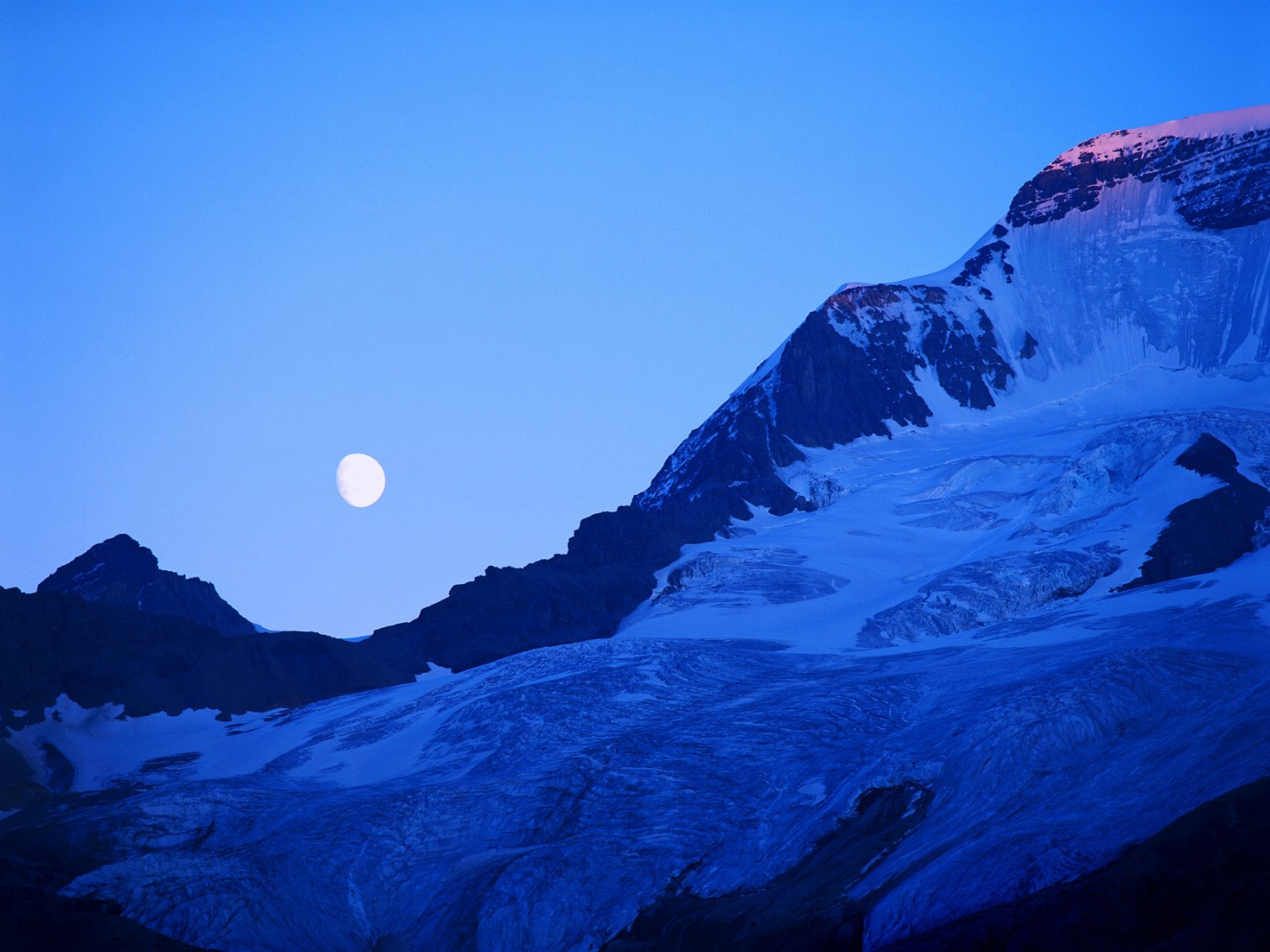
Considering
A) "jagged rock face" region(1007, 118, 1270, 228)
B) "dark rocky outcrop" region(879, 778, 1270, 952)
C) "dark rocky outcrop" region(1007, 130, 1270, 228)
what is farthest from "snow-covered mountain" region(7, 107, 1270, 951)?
"jagged rock face" region(1007, 118, 1270, 228)

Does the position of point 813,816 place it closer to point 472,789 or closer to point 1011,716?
point 1011,716

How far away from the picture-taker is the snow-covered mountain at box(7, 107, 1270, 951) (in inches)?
1217

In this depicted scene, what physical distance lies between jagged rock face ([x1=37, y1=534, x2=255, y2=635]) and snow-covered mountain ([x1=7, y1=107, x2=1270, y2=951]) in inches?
801

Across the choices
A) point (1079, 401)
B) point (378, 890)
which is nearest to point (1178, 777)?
point (378, 890)

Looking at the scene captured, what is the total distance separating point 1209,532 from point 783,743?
47248 mm

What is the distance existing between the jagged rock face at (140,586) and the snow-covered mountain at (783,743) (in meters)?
20.3

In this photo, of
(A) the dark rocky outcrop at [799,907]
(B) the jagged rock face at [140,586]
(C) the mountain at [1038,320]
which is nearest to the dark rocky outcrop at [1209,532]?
(C) the mountain at [1038,320]

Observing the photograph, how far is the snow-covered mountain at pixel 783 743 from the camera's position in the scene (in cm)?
3092

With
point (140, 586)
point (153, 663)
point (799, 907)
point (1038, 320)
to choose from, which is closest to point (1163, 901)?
point (799, 907)

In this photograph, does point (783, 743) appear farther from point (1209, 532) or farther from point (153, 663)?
point (1209, 532)

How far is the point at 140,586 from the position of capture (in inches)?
4173

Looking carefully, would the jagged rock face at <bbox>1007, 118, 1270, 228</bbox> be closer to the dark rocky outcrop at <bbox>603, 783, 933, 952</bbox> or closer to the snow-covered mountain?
the snow-covered mountain

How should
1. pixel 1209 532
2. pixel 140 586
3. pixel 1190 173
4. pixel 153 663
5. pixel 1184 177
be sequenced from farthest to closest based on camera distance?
pixel 1184 177 → pixel 1190 173 → pixel 140 586 → pixel 1209 532 → pixel 153 663

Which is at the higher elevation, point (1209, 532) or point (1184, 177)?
point (1184, 177)
